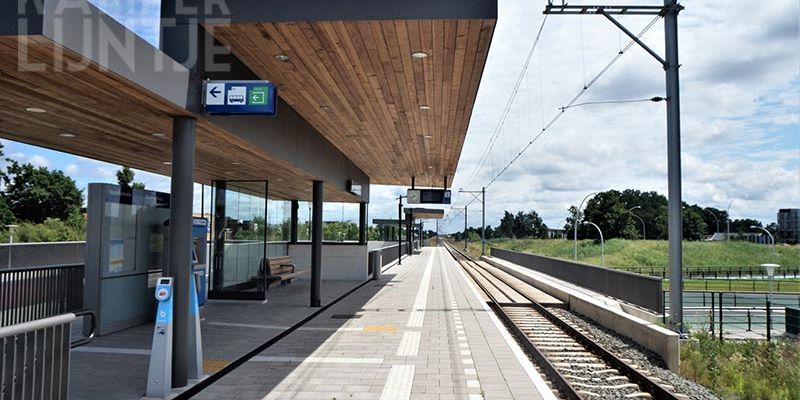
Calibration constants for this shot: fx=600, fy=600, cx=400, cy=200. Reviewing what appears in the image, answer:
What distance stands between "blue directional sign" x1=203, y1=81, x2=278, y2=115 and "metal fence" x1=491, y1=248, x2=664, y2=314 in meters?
9.70

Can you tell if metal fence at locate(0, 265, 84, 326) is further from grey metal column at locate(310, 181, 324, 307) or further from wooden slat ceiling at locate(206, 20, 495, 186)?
grey metal column at locate(310, 181, 324, 307)

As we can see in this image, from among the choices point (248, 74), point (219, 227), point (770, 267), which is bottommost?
point (770, 267)

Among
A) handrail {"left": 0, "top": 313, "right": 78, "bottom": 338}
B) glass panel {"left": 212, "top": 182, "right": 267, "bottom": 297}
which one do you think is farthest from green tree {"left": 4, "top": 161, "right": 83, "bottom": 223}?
handrail {"left": 0, "top": 313, "right": 78, "bottom": 338}

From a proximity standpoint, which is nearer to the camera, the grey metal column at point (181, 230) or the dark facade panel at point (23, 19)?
the dark facade panel at point (23, 19)

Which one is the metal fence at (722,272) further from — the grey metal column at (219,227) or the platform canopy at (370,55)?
the platform canopy at (370,55)

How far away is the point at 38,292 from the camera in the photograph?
31.7ft

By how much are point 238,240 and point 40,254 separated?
5001 mm

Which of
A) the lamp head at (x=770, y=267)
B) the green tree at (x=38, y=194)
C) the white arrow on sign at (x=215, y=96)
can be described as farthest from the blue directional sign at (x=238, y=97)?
the green tree at (x=38, y=194)

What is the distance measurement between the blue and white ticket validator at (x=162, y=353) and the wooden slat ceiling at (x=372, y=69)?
3.32 meters

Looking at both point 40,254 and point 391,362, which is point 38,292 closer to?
point 391,362

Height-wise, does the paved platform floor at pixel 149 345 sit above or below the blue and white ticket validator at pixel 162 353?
below

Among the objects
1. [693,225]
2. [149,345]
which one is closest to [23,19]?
[149,345]

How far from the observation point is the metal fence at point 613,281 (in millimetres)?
13461

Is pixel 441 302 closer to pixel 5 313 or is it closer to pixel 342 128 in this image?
pixel 342 128
